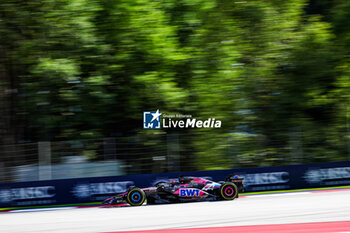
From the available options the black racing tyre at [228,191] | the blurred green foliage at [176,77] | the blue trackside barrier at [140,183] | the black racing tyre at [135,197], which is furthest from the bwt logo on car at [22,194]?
the black racing tyre at [228,191]

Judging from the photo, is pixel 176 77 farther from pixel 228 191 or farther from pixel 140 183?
pixel 228 191

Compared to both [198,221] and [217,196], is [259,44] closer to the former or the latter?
[217,196]

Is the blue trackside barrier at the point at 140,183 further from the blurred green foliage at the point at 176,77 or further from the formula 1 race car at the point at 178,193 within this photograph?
the formula 1 race car at the point at 178,193

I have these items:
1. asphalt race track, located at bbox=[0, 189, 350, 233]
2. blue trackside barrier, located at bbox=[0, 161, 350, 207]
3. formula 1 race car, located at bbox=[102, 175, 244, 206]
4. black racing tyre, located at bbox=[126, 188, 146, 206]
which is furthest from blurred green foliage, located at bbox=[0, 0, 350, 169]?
asphalt race track, located at bbox=[0, 189, 350, 233]

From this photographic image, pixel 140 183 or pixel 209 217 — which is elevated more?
pixel 140 183

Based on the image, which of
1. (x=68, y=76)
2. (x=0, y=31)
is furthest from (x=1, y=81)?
(x=68, y=76)

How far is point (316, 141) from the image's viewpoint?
1418 cm

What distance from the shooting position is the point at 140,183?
12.5 metres

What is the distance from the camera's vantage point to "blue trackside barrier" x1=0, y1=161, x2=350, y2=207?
12.0 m

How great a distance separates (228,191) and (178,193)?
4.70 ft

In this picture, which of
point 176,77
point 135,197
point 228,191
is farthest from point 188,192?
point 176,77

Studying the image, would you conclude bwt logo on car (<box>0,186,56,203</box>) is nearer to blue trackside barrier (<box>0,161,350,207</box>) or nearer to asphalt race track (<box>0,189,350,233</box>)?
blue trackside barrier (<box>0,161,350,207</box>)

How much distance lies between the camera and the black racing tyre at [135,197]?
11227 mm

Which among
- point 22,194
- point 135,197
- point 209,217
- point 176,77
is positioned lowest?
point 209,217
